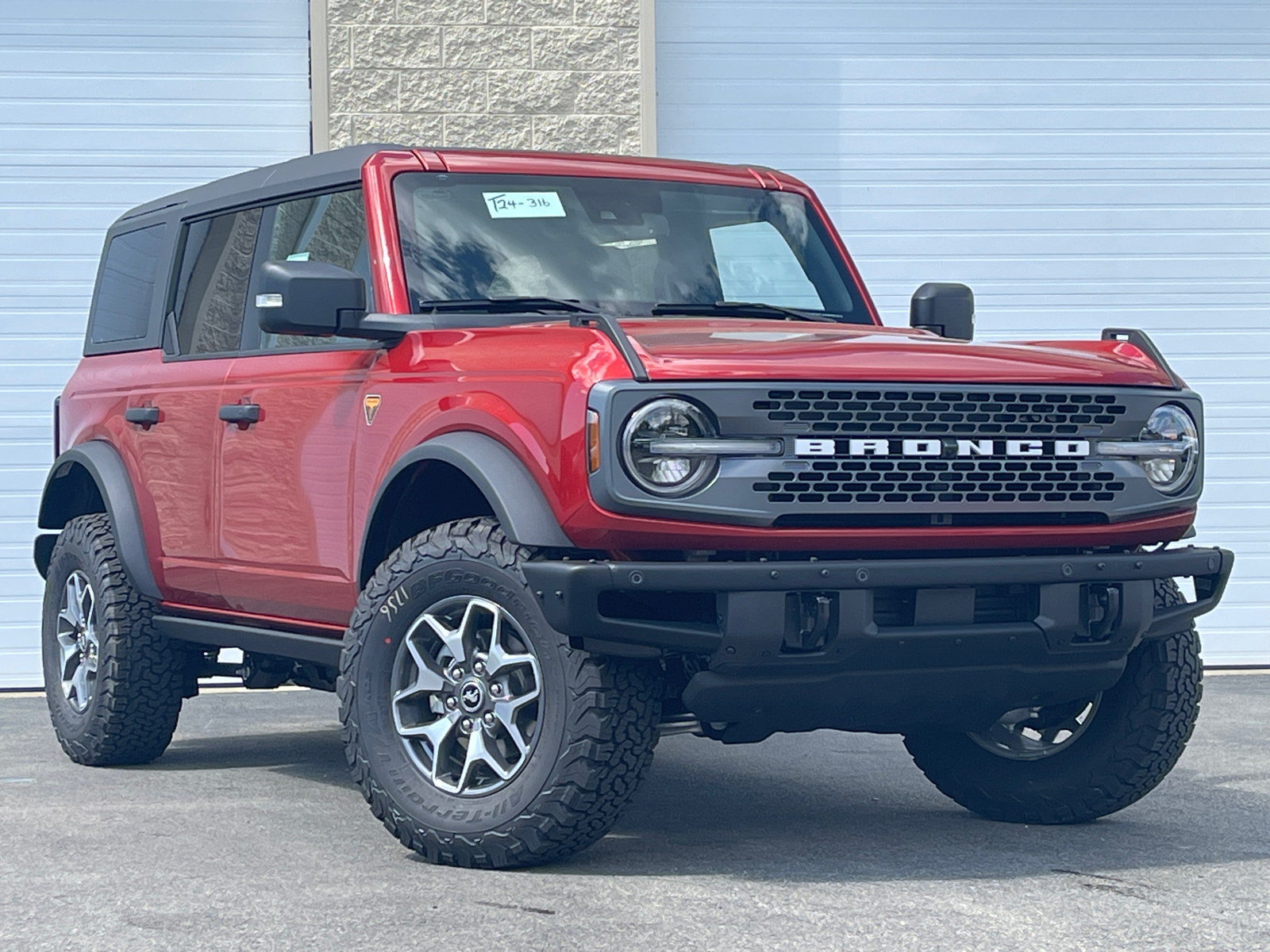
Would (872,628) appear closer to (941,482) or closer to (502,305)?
(941,482)

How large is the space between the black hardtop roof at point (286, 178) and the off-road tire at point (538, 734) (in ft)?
4.77

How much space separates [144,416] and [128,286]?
34.3 inches

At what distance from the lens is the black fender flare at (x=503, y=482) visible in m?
4.72

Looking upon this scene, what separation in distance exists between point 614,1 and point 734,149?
1023 mm

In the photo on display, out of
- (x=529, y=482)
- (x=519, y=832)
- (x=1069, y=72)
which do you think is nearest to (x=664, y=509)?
(x=529, y=482)

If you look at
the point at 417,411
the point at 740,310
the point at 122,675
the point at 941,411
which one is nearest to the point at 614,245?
the point at 740,310

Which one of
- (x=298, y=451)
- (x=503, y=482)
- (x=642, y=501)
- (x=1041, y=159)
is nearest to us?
(x=642, y=501)

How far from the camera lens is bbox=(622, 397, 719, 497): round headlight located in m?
4.60

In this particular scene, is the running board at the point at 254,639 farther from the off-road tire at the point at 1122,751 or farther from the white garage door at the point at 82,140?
the white garage door at the point at 82,140

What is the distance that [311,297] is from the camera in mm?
5391

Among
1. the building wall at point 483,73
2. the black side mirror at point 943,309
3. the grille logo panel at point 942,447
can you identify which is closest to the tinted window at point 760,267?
the black side mirror at point 943,309

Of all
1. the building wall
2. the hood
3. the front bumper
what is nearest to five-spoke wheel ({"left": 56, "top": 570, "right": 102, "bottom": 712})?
the hood

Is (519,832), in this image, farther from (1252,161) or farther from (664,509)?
(1252,161)

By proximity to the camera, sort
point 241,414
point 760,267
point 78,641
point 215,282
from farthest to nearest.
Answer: point 78,641 < point 215,282 < point 760,267 < point 241,414
